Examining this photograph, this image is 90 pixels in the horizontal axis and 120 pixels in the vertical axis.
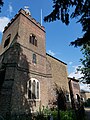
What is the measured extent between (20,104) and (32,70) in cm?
495

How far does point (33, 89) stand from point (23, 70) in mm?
2780

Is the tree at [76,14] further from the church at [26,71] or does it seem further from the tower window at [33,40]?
the tower window at [33,40]

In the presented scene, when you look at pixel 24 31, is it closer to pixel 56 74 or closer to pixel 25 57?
pixel 25 57

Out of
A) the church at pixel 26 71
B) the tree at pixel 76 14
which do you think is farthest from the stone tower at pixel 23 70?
the tree at pixel 76 14

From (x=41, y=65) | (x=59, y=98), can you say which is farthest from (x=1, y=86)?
A: (x=59, y=98)

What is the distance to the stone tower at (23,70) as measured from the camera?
14.3m

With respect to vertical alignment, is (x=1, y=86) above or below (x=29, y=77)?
below

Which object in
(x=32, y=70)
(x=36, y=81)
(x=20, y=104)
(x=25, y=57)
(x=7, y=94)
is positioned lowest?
(x=20, y=104)

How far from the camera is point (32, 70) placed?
18203 millimetres

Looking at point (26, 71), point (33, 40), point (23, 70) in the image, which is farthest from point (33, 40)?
point (23, 70)

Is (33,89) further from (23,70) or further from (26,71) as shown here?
(23,70)

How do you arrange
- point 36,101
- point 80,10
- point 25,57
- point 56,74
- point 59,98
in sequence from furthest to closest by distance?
point 56,74 → point 59,98 → point 25,57 → point 36,101 → point 80,10

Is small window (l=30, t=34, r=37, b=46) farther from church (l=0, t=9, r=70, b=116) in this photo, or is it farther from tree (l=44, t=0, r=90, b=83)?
tree (l=44, t=0, r=90, b=83)

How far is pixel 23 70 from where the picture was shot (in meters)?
16.9
